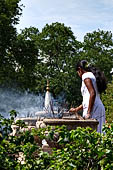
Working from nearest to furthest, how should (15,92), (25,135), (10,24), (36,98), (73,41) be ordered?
(25,135)
(10,24)
(15,92)
(36,98)
(73,41)

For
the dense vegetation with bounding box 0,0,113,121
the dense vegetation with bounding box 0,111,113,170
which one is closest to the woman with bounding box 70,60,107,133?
the dense vegetation with bounding box 0,111,113,170

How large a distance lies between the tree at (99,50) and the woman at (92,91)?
131 ft

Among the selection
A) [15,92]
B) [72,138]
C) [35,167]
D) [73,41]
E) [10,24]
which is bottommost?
[35,167]

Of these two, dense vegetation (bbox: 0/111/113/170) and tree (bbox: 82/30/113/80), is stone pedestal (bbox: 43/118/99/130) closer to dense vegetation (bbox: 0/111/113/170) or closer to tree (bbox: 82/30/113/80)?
dense vegetation (bbox: 0/111/113/170)

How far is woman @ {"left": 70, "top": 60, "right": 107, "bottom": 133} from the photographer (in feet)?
17.6

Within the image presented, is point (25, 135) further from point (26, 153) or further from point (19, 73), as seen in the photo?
point (19, 73)

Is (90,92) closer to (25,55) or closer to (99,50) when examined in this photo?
(25,55)

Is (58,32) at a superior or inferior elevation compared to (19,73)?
superior

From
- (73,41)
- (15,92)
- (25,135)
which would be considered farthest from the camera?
(73,41)

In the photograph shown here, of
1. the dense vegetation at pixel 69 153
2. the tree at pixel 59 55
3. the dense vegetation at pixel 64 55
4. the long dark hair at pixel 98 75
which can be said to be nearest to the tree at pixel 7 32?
the dense vegetation at pixel 64 55

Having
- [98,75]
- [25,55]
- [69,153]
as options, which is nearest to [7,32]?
[25,55]

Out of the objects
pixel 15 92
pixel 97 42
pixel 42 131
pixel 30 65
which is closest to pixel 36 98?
pixel 15 92

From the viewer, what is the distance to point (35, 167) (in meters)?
2.88

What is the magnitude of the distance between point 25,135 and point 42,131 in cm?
21
